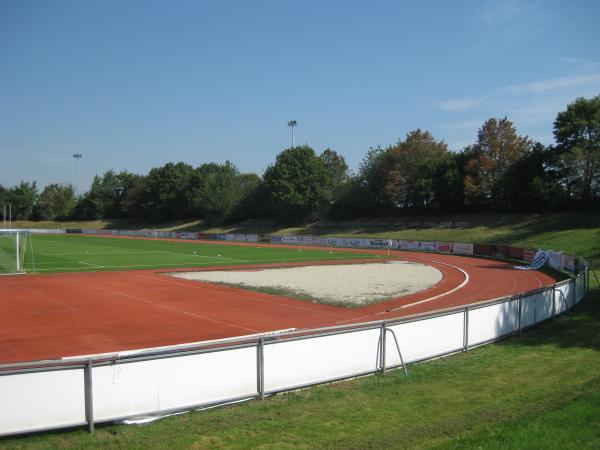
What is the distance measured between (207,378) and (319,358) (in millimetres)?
2266

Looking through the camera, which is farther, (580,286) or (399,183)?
(399,183)

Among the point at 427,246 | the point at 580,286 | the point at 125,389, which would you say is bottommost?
the point at 427,246

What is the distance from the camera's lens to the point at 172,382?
26.5ft

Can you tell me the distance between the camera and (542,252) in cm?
4028

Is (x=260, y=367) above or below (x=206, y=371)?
below

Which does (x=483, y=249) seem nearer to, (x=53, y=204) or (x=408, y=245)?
(x=408, y=245)

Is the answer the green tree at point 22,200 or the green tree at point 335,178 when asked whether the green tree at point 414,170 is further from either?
the green tree at point 22,200

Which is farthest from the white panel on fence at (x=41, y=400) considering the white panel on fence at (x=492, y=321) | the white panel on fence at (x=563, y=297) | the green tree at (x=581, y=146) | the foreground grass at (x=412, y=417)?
the green tree at (x=581, y=146)

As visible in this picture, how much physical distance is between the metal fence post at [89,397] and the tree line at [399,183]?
221 ft

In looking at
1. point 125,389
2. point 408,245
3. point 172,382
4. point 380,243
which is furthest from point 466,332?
point 380,243

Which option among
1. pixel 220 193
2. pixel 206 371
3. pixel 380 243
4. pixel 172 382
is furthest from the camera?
pixel 220 193

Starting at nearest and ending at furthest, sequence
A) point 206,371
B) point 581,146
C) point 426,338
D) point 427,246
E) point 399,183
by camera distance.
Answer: point 206,371
point 426,338
point 427,246
point 581,146
point 399,183

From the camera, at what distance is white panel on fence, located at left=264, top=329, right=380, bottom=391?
9.19 metres

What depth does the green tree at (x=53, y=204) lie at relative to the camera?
156 m
